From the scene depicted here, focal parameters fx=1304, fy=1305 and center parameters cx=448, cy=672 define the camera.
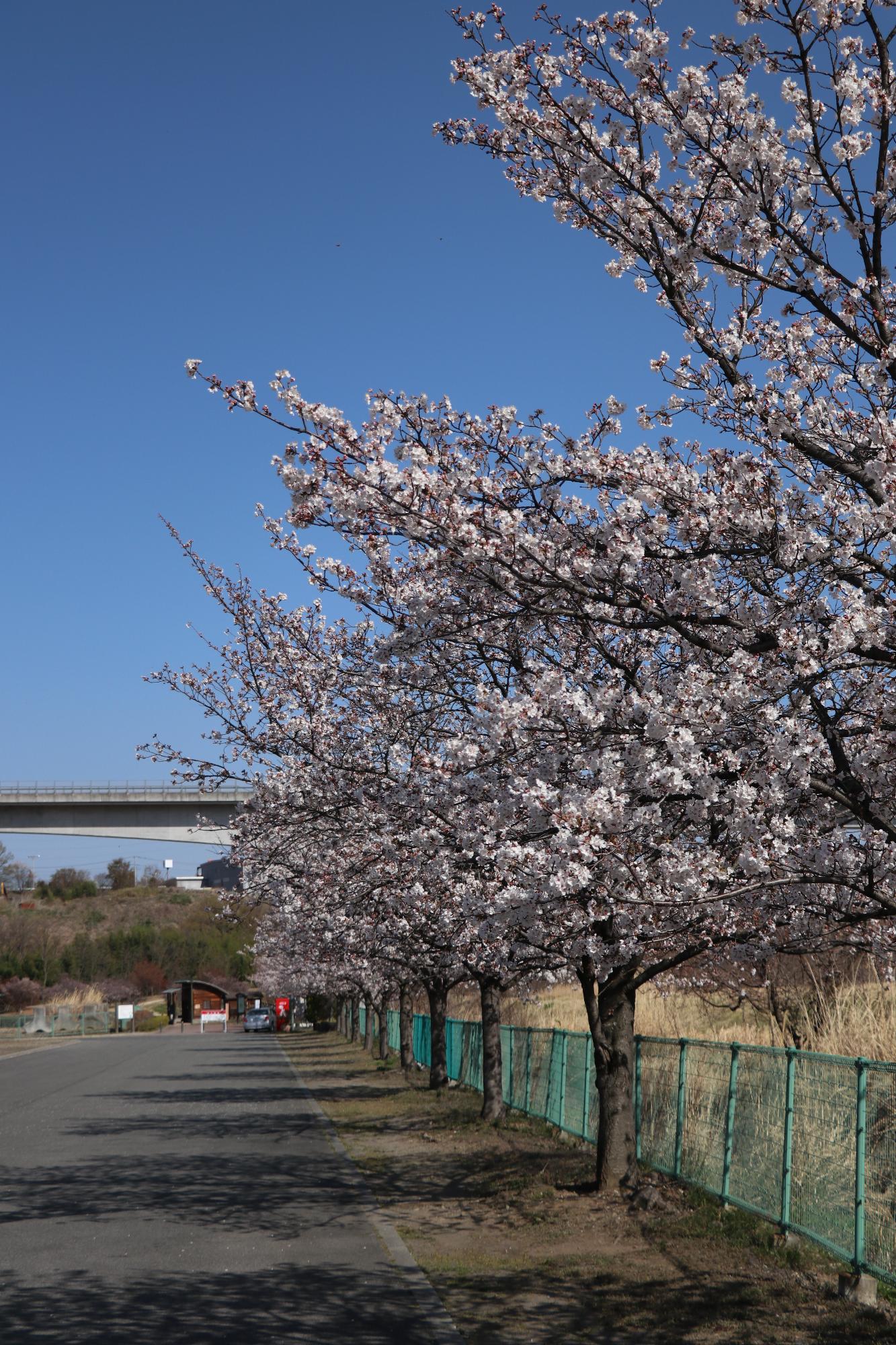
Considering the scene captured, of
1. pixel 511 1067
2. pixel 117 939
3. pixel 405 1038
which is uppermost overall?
pixel 511 1067

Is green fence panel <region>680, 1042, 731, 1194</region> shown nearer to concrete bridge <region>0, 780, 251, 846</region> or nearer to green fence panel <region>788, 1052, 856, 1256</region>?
green fence panel <region>788, 1052, 856, 1256</region>

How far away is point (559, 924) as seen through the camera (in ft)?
27.3

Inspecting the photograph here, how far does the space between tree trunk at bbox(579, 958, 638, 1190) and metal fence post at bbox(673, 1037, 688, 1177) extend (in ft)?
1.28

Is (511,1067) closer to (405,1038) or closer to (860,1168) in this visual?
(405,1038)

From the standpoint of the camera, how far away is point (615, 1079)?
1216 centimetres

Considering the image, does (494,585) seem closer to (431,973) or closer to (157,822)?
(431,973)

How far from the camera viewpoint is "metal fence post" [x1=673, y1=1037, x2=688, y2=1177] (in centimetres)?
1196

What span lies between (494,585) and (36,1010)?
79916 millimetres

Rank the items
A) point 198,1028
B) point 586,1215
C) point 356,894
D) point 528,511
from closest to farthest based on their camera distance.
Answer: point 528,511 → point 586,1215 → point 356,894 → point 198,1028

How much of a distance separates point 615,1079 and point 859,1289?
177 inches

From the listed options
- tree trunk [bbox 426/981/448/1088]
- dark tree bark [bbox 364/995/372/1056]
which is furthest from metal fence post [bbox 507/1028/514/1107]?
dark tree bark [bbox 364/995/372/1056]

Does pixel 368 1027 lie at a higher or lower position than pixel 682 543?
lower

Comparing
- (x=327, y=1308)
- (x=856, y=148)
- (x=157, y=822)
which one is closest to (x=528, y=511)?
(x=856, y=148)

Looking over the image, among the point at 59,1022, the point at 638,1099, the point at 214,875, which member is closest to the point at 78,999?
the point at 59,1022
